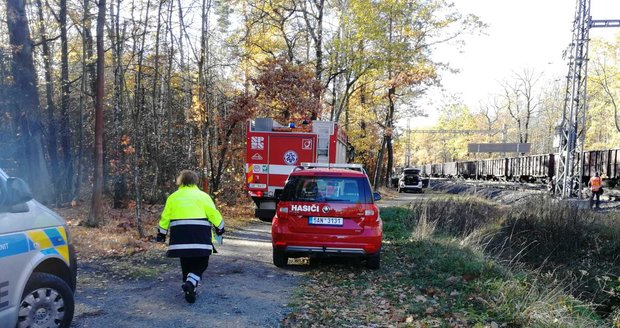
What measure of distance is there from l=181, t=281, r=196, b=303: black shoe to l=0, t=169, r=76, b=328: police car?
53.6 inches

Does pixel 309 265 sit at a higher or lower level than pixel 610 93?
lower

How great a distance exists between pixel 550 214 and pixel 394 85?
17.7 meters

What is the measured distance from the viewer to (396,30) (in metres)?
26.8

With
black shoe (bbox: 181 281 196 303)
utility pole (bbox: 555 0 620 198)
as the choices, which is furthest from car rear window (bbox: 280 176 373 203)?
utility pole (bbox: 555 0 620 198)

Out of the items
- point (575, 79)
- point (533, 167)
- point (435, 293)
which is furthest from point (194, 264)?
point (533, 167)

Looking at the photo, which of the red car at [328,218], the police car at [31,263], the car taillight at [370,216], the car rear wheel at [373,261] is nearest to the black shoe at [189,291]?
the police car at [31,263]

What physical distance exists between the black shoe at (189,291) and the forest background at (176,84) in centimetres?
528

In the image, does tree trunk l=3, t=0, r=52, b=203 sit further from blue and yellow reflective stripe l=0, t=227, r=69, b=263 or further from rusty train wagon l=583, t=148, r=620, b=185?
rusty train wagon l=583, t=148, r=620, b=185

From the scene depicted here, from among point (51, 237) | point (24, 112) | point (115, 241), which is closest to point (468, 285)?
point (51, 237)

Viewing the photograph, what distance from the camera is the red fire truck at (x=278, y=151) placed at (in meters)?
14.2

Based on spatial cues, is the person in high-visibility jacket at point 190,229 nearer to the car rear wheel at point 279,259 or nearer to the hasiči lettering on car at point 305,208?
the hasiči lettering on car at point 305,208

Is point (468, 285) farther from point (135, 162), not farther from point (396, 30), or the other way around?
point (396, 30)

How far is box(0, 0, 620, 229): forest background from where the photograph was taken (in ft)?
43.6

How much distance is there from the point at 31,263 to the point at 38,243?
0.21 metres
